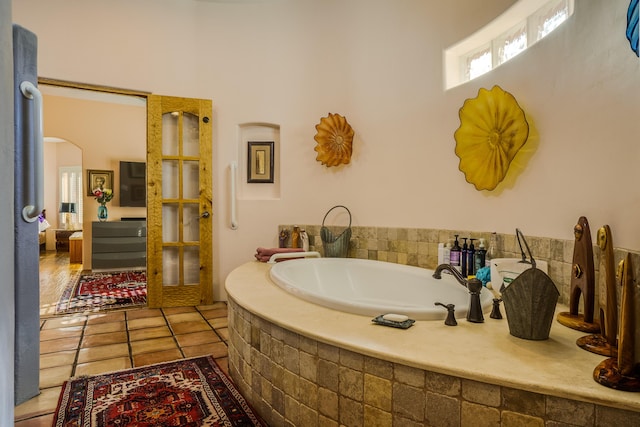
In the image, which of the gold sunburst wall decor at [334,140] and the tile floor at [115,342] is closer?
the tile floor at [115,342]

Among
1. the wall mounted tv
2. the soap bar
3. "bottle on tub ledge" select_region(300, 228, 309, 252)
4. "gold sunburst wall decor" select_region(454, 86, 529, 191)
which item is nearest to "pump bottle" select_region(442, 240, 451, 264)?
"gold sunburst wall decor" select_region(454, 86, 529, 191)

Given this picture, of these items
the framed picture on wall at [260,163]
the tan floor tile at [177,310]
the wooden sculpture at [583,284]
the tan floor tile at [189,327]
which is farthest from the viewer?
the framed picture on wall at [260,163]

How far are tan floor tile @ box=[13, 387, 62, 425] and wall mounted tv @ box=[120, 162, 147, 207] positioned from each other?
4.61 m

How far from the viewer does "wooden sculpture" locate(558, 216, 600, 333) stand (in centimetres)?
135

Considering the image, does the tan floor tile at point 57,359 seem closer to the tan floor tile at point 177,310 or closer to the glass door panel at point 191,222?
the tan floor tile at point 177,310

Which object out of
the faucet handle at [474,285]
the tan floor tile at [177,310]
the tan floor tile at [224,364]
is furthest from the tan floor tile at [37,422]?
the faucet handle at [474,285]

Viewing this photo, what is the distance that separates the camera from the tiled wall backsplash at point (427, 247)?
168cm

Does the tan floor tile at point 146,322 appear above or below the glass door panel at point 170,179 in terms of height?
below

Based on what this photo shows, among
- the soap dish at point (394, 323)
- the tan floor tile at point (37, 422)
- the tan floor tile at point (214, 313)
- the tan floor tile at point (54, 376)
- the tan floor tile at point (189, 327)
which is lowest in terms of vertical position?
the tan floor tile at point (37, 422)

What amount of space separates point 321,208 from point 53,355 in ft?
7.34

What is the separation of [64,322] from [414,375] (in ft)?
10.1

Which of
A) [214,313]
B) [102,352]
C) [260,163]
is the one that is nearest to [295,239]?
[260,163]

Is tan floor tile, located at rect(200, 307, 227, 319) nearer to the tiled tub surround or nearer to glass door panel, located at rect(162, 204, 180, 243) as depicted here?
glass door panel, located at rect(162, 204, 180, 243)

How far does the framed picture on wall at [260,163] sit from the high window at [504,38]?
1813 millimetres
